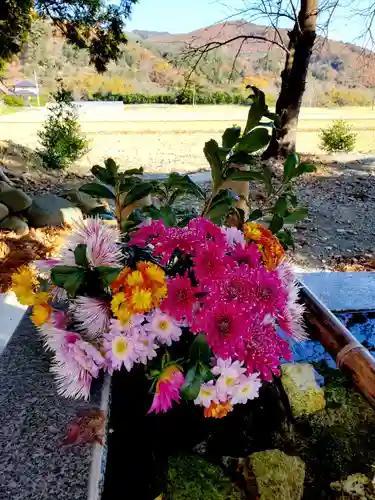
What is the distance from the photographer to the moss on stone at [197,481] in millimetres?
895

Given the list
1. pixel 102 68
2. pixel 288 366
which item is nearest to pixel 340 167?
pixel 102 68

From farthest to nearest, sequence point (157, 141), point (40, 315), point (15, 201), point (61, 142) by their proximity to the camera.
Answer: point (157, 141)
point (61, 142)
point (15, 201)
point (40, 315)

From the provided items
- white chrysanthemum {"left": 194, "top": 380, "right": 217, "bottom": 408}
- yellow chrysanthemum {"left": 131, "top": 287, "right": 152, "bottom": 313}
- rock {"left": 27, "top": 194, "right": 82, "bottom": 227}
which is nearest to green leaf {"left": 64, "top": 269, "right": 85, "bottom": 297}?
yellow chrysanthemum {"left": 131, "top": 287, "right": 152, "bottom": 313}

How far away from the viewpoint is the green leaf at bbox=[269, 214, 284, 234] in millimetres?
1109

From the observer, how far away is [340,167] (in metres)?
6.54

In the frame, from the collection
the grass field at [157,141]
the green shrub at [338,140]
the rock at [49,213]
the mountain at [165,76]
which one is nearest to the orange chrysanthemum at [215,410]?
the rock at [49,213]

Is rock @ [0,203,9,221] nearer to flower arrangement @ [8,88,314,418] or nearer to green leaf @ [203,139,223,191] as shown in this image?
flower arrangement @ [8,88,314,418]

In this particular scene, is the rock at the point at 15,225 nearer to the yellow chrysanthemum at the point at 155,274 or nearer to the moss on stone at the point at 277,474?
the yellow chrysanthemum at the point at 155,274

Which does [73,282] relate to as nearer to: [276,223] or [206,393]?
[206,393]

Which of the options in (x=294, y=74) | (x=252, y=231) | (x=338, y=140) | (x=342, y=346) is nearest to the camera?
(x=252, y=231)

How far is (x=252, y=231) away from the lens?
106cm

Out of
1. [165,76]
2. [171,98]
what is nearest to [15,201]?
[171,98]

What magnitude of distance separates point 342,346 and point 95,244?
2.36 ft

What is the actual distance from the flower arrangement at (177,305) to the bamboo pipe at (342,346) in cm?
20
